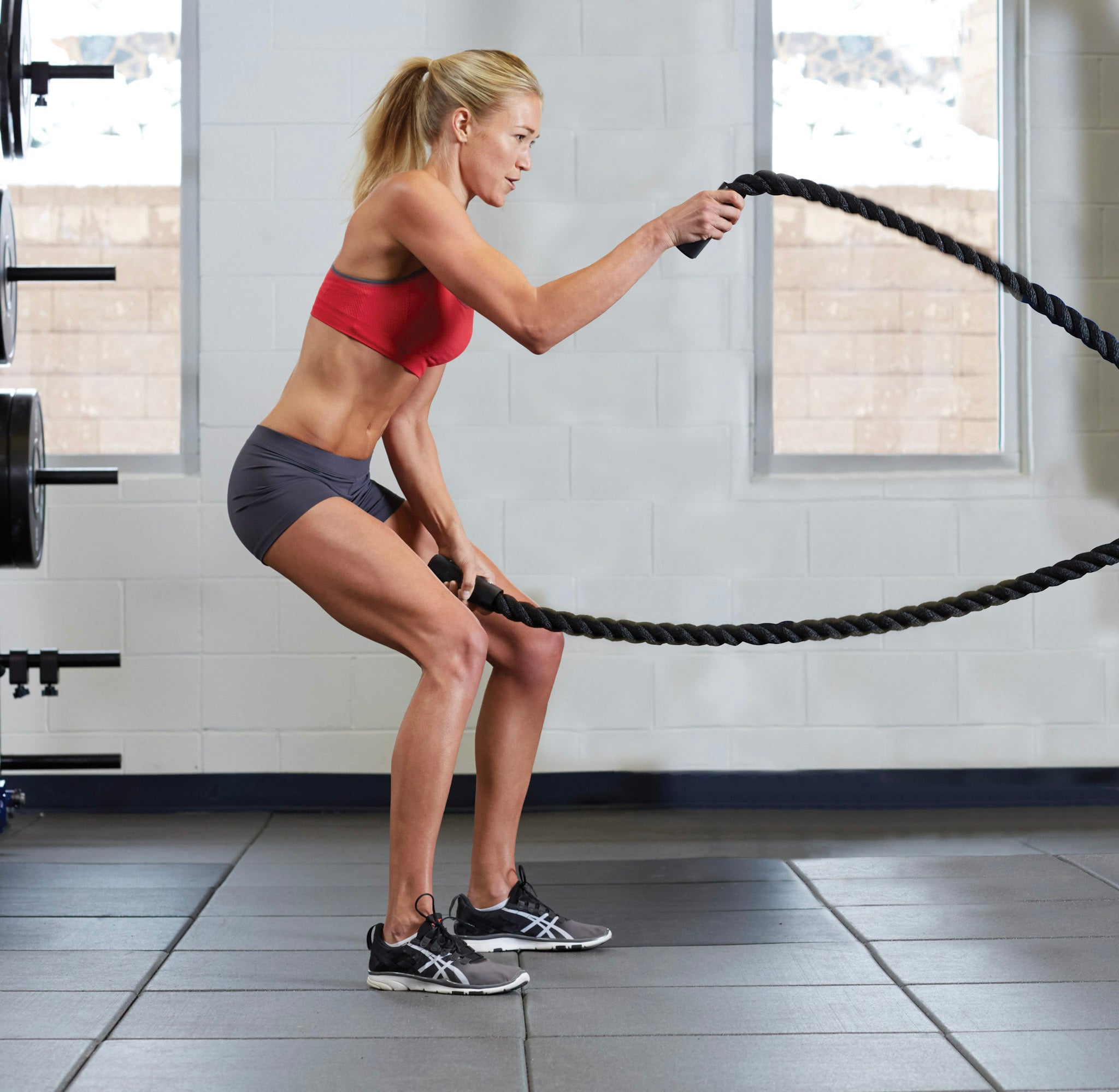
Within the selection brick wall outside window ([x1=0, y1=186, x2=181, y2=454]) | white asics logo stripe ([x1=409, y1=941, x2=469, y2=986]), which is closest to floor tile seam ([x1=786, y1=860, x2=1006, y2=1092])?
white asics logo stripe ([x1=409, y1=941, x2=469, y2=986])

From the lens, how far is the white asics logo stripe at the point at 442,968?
1.81 meters

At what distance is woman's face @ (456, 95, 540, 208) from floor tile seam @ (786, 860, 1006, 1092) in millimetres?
1322

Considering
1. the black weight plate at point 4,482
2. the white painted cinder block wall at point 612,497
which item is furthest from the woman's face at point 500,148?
the white painted cinder block wall at point 612,497

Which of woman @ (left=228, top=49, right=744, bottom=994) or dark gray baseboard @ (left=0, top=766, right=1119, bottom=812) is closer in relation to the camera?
woman @ (left=228, top=49, right=744, bottom=994)

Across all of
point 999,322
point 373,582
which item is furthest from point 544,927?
point 999,322

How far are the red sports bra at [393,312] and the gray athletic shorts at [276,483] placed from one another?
0.61 feet

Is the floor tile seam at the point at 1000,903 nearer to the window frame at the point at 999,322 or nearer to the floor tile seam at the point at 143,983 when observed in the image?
the floor tile seam at the point at 143,983

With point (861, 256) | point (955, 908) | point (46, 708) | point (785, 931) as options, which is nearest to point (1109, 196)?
point (861, 256)

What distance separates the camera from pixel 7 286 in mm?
2688

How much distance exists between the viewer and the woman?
1785 mm

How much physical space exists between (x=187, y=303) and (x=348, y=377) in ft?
5.31

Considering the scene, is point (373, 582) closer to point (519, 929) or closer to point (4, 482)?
point (519, 929)

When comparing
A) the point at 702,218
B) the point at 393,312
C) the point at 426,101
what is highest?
the point at 426,101

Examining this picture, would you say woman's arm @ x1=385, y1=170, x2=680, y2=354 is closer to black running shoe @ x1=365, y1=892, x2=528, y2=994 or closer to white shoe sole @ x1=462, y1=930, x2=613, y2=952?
black running shoe @ x1=365, y1=892, x2=528, y2=994
